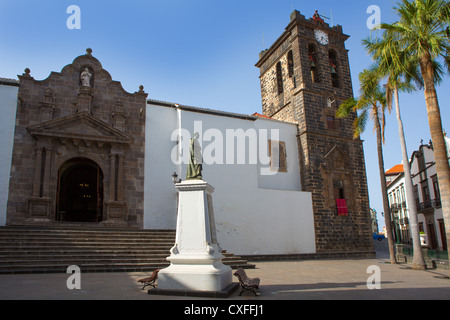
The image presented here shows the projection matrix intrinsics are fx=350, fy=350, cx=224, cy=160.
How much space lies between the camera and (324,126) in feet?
64.3

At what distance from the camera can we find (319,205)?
18.2 meters

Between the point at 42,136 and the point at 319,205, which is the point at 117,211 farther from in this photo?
the point at 319,205

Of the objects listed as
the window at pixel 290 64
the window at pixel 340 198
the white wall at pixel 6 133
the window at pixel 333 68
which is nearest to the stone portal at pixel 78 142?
the white wall at pixel 6 133

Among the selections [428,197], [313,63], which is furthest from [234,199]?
[428,197]

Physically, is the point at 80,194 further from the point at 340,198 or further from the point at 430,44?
the point at 430,44

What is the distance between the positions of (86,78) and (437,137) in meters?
13.6

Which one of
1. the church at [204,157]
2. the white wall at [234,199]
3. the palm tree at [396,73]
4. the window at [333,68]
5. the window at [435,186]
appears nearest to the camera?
the palm tree at [396,73]

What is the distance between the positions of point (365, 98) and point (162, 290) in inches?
477

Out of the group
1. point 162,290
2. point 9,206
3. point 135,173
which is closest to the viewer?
point 162,290

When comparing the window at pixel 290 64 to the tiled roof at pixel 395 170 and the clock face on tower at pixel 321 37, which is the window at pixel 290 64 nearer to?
the clock face on tower at pixel 321 37

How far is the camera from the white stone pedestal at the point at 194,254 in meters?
6.29

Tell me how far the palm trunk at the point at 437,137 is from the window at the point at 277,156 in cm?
924

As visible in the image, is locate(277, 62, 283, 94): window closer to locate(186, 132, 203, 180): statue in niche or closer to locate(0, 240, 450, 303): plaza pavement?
locate(0, 240, 450, 303): plaza pavement

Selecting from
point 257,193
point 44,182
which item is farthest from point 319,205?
point 44,182
